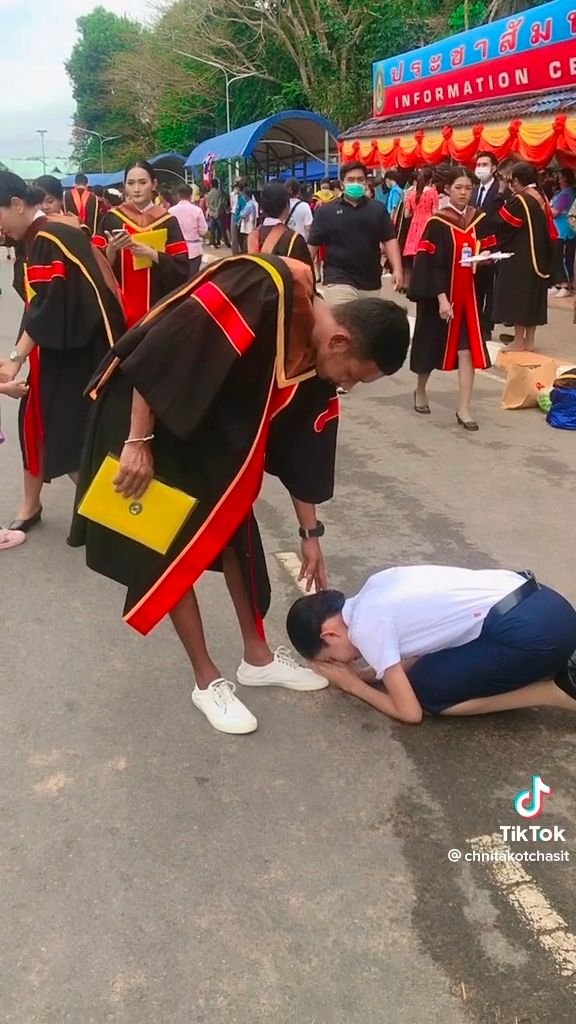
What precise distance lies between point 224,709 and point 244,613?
0.32m

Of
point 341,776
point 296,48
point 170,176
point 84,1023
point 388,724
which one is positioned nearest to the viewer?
point 84,1023

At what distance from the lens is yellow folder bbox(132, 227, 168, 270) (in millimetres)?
4891

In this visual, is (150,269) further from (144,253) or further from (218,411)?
(218,411)

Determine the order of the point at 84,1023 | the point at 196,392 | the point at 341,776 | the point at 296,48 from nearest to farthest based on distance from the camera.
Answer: the point at 84,1023, the point at 196,392, the point at 341,776, the point at 296,48

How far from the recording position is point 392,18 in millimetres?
24469

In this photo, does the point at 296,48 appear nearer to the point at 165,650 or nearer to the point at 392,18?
the point at 392,18

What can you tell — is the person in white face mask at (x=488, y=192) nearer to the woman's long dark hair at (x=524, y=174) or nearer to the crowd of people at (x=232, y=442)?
the woman's long dark hair at (x=524, y=174)

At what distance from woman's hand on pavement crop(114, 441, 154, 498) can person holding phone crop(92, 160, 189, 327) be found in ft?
8.56

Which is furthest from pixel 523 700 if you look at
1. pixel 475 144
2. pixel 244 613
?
pixel 475 144

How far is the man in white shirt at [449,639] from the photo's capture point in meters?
2.55

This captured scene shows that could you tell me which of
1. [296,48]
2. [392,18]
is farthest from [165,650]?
[296,48]

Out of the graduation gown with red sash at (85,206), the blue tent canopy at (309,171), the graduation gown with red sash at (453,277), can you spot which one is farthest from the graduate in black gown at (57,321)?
the blue tent canopy at (309,171)

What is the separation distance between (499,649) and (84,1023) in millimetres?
1432

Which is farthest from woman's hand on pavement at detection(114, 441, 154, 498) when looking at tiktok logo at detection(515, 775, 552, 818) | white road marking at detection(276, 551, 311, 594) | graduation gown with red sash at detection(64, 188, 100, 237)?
graduation gown with red sash at detection(64, 188, 100, 237)
